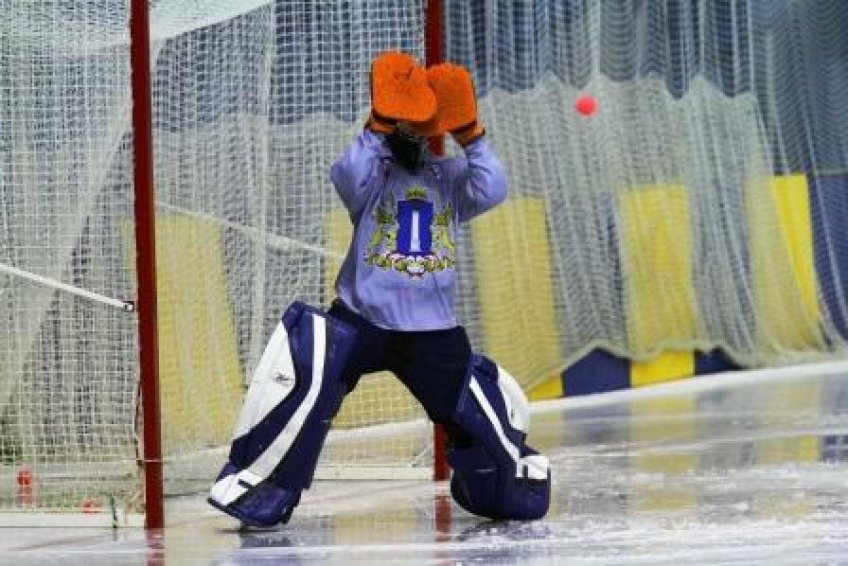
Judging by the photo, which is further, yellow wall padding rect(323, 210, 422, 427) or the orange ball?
the orange ball

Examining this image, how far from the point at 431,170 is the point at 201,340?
6.15ft

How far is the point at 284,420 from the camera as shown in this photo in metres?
6.11

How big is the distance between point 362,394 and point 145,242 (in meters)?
2.51

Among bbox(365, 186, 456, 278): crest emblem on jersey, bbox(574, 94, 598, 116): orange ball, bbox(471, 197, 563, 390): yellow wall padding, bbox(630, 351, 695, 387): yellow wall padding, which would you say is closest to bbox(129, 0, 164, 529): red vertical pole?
bbox(365, 186, 456, 278): crest emblem on jersey

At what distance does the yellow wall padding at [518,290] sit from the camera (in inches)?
420

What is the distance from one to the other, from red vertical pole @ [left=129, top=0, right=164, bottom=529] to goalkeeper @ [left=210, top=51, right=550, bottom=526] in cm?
27

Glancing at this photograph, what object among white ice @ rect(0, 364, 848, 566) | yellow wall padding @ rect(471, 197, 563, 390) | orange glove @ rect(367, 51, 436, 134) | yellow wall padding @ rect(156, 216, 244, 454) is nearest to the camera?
white ice @ rect(0, 364, 848, 566)

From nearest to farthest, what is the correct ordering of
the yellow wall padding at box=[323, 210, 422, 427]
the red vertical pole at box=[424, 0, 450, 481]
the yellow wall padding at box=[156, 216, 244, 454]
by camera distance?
the red vertical pole at box=[424, 0, 450, 481]
the yellow wall padding at box=[156, 216, 244, 454]
the yellow wall padding at box=[323, 210, 422, 427]

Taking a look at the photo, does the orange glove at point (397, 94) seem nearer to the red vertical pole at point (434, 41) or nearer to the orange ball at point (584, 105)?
the red vertical pole at point (434, 41)

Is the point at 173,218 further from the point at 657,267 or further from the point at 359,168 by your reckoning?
the point at 657,267

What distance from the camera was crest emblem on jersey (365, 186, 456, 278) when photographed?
245 inches

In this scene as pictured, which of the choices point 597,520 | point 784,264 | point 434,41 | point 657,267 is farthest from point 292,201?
point 784,264

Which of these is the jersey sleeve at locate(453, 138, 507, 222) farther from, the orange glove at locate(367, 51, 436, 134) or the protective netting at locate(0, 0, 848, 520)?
the protective netting at locate(0, 0, 848, 520)

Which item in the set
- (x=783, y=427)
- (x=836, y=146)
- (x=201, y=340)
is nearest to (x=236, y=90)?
(x=201, y=340)
